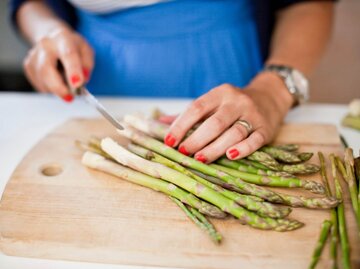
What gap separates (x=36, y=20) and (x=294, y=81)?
41.0 inches

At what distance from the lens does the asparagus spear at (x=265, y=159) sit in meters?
1.11

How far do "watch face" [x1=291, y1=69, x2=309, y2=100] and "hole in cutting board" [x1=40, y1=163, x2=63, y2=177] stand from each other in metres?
0.81

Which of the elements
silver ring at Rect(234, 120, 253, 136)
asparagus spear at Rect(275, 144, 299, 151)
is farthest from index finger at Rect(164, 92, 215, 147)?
asparagus spear at Rect(275, 144, 299, 151)

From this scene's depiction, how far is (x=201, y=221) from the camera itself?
38.3 inches

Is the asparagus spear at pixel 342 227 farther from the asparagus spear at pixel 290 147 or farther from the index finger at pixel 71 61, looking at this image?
the index finger at pixel 71 61

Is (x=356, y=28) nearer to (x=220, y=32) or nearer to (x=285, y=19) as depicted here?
(x=285, y=19)

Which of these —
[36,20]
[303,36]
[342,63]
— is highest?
[303,36]

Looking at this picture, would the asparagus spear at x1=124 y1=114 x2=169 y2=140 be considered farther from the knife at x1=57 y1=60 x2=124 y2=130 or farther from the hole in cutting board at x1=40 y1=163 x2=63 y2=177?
the hole in cutting board at x1=40 y1=163 x2=63 y2=177

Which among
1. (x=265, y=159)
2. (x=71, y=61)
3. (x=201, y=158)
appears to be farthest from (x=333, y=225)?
(x=71, y=61)

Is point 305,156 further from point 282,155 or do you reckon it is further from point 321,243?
point 321,243

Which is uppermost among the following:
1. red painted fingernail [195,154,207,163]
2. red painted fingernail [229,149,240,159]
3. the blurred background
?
red painted fingernail [229,149,240,159]

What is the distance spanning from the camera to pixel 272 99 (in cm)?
138

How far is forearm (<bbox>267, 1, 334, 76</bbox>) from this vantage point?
1.61 meters

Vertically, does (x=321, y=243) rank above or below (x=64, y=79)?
above
